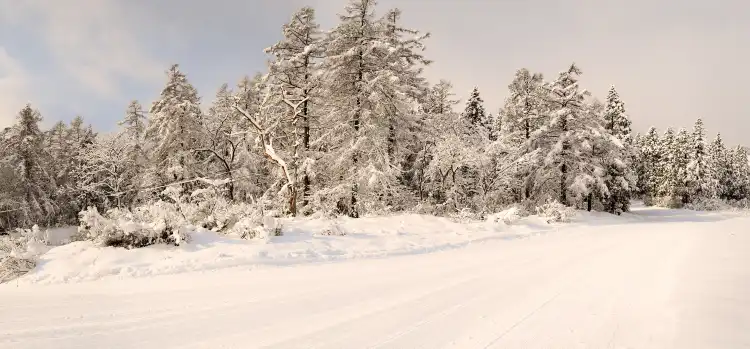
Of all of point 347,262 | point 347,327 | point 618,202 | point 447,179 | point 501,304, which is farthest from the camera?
point 618,202

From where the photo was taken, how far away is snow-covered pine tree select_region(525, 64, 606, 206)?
100ft

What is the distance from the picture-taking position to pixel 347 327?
504cm

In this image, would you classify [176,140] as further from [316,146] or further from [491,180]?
[491,180]

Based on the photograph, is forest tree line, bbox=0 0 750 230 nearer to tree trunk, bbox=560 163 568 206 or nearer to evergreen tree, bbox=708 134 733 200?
tree trunk, bbox=560 163 568 206

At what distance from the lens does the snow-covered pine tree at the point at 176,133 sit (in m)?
27.5

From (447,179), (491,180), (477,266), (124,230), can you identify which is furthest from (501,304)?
(491,180)

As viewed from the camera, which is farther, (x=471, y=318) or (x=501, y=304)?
(x=501, y=304)

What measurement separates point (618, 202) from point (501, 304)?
122 feet

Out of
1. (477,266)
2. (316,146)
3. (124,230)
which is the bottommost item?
(477,266)

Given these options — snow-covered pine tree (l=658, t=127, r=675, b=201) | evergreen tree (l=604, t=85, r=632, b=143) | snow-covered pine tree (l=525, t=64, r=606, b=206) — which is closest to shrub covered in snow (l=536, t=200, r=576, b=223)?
snow-covered pine tree (l=525, t=64, r=606, b=206)

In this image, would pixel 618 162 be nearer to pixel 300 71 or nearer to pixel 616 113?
pixel 616 113

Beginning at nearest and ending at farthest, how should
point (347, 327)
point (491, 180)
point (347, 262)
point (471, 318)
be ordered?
1. point (347, 327)
2. point (471, 318)
3. point (347, 262)
4. point (491, 180)

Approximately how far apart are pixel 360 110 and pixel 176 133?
16218 mm

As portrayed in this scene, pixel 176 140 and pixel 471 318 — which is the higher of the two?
pixel 176 140
